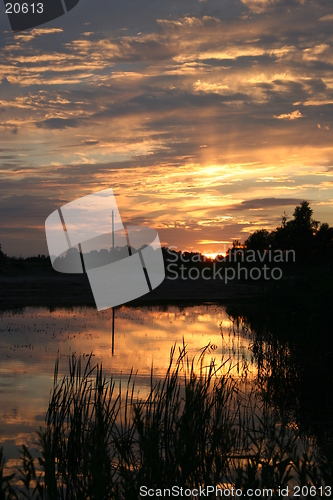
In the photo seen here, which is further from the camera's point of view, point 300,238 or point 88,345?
point 300,238

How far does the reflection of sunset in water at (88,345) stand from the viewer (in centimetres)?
842

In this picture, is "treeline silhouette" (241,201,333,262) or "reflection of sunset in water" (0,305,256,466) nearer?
"reflection of sunset in water" (0,305,256,466)

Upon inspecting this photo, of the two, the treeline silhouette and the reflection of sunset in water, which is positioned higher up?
the treeline silhouette

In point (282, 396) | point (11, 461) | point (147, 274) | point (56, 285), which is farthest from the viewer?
point (147, 274)

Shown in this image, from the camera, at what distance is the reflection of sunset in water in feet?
27.6

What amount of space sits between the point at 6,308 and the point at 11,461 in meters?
17.1

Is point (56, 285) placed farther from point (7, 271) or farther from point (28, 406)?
point (28, 406)

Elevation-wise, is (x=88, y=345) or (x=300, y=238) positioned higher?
→ (x=300, y=238)

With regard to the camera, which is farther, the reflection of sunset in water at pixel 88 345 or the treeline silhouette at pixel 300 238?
the treeline silhouette at pixel 300 238

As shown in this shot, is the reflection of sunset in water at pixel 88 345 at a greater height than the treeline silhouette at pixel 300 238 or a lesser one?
lesser

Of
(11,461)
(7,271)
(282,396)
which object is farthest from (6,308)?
(11,461)

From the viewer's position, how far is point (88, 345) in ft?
45.0

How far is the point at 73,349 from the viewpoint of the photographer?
13180 millimetres

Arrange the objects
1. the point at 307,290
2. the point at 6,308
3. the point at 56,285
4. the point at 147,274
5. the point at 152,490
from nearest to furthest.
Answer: the point at 152,490 < the point at 307,290 < the point at 6,308 < the point at 56,285 < the point at 147,274
